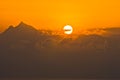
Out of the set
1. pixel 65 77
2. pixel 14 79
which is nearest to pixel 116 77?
pixel 65 77

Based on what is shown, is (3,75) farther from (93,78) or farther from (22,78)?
(93,78)

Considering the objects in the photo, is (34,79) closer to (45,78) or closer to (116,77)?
(45,78)

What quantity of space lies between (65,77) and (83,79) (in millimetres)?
10068

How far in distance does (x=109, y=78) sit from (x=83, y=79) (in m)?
9.20

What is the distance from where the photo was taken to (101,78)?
198m

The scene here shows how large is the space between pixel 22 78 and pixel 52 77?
31.8ft

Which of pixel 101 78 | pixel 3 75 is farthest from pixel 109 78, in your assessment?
pixel 3 75

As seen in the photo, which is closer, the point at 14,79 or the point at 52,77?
the point at 14,79

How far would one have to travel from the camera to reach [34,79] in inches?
7515

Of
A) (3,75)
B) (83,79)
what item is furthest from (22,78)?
(83,79)

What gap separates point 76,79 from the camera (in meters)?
192

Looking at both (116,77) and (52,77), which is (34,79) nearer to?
(52,77)

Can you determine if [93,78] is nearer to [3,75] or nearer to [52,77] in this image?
[52,77]

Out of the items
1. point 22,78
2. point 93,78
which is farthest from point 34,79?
point 93,78
